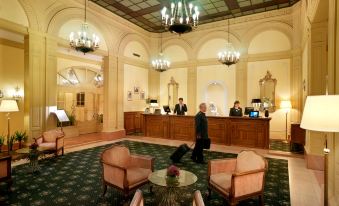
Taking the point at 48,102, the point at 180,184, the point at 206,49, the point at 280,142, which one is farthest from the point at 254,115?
the point at 48,102

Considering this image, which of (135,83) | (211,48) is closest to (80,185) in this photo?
(135,83)

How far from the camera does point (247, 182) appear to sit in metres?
3.45

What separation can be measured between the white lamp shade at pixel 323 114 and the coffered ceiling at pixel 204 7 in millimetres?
7750

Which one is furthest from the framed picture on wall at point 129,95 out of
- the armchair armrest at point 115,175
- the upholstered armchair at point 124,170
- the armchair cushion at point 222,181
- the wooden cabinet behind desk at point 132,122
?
the armchair cushion at point 222,181

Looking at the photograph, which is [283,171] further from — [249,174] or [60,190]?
[60,190]

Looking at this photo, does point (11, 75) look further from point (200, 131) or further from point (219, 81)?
point (219, 81)

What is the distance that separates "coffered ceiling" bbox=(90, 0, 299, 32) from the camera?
8969 millimetres

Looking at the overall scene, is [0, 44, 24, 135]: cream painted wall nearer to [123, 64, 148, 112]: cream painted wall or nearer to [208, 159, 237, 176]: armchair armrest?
[123, 64, 148, 112]: cream painted wall

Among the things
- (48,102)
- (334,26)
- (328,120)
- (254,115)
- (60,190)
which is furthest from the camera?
(254,115)

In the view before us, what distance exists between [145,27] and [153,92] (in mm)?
3740

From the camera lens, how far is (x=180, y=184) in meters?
3.22

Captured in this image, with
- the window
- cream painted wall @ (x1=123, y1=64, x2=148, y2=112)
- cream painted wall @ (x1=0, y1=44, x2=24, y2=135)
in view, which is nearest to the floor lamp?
cream painted wall @ (x1=123, y1=64, x2=148, y2=112)

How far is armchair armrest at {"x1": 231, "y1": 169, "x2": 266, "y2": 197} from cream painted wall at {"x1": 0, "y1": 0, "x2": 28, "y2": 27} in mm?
7540

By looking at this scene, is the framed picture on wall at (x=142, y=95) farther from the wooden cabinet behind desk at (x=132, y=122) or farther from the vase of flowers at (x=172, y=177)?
the vase of flowers at (x=172, y=177)
